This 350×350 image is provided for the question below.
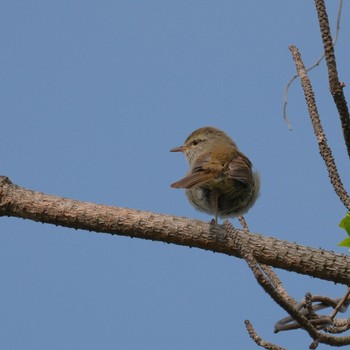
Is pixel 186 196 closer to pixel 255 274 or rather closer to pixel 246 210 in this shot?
pixel 246 210

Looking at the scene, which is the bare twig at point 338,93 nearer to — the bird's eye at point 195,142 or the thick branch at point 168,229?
the thick branch at point 168,229

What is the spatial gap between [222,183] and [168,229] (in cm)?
131

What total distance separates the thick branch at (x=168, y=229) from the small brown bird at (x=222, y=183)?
0.93 m

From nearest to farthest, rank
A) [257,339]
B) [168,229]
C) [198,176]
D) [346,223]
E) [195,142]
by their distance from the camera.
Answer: [257,339], [346,223], [168,229], [198,176], [195,142]

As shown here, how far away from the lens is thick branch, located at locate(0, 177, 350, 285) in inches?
133

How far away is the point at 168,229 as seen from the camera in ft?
11.3

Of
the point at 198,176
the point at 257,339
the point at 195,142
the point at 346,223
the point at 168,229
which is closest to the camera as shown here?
the point at 257,339

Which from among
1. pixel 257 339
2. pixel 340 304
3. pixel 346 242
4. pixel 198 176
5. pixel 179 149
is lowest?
pixel 257 339

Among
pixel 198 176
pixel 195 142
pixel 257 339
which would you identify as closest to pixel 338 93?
Answer: pixel 257 339

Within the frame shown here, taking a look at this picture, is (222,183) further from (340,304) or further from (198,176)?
(340,304)

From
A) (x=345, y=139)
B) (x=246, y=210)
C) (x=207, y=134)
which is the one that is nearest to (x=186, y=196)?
(x=246, y=210)

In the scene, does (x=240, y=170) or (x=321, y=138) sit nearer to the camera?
(x=321, y=138)

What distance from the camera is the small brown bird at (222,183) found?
464 centimetres

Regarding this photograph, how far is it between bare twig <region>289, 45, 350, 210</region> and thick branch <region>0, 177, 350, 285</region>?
31 cm
